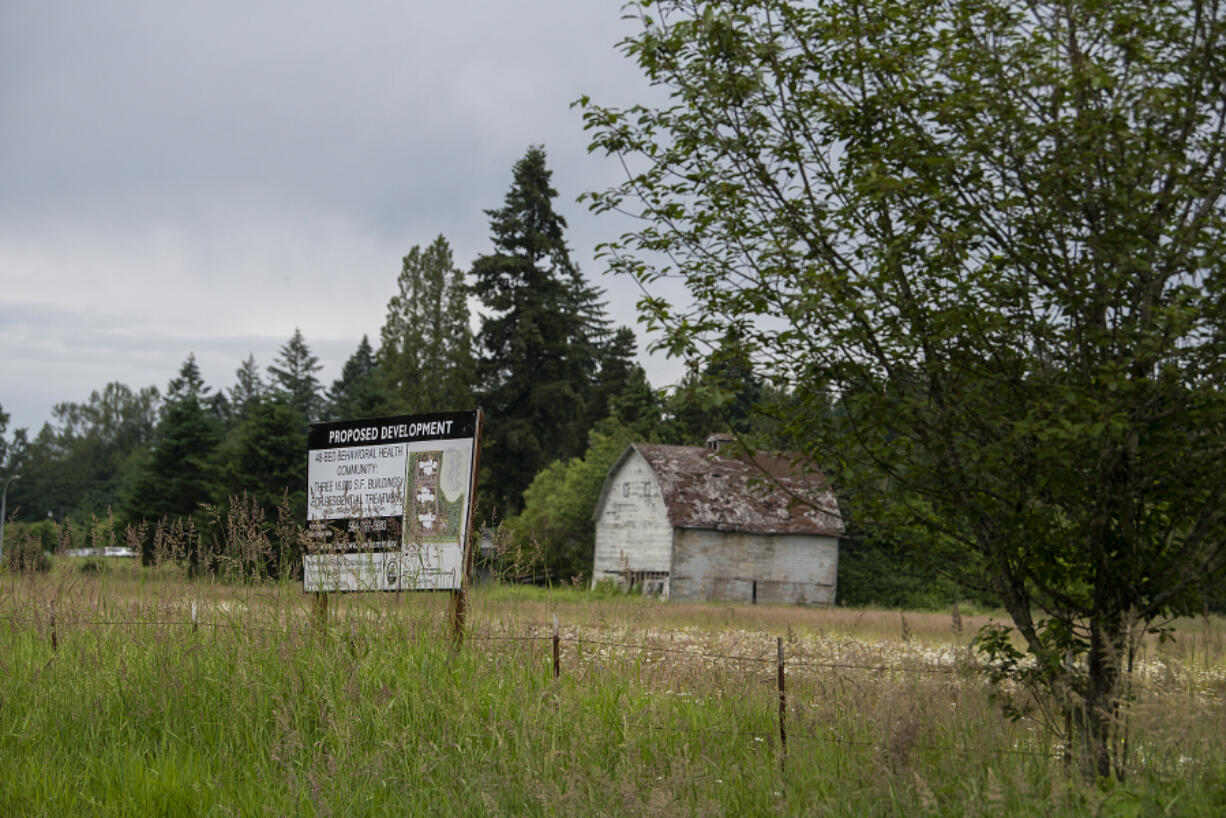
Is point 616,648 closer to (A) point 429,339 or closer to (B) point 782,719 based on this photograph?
(B) point 782,719

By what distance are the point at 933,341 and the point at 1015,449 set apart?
28.0 inches

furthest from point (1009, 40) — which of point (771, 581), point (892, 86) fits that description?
point (771, 581)

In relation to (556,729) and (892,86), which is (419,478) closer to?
(556,729)

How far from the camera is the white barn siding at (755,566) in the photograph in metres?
43.6

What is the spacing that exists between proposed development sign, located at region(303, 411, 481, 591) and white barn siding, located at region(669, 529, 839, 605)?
34818 mm

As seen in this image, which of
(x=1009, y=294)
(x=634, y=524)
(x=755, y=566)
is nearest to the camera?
(x=1009, y=294)

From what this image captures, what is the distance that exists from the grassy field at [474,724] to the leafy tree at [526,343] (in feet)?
165

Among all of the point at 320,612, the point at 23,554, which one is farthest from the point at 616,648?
the point at 23,554

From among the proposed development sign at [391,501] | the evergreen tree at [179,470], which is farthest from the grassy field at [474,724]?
A: the evergreen tree at [179,470]

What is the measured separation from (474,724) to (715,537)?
38383mm

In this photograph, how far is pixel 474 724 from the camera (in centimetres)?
623

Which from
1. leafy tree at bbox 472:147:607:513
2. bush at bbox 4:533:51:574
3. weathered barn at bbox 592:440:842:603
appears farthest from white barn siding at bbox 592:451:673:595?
bush at bbox 4:533:51:574

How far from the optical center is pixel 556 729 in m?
6.02

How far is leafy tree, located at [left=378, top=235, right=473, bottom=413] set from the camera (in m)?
56.3
